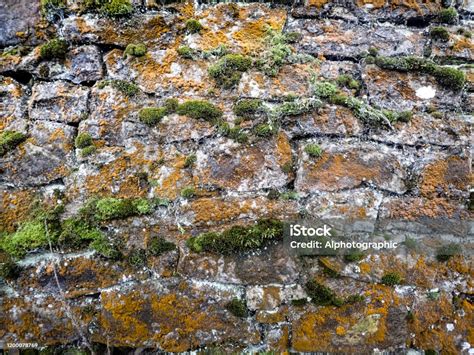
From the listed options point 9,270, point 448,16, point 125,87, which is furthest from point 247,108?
point 9,270

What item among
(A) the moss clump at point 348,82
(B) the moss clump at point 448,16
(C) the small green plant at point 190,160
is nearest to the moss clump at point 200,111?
(C) the small green plant at point 190,160

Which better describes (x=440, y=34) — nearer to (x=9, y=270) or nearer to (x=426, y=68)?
(x=426, y=68)

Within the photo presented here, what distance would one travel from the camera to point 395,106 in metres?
2.43

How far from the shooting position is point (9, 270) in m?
2.19

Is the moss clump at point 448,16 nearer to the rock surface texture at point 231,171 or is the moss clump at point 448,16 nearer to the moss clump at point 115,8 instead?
the rock surface texture at point 231,171

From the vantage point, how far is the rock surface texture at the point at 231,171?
2.17 metres

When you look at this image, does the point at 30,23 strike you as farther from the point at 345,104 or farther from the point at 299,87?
the point at 345,104

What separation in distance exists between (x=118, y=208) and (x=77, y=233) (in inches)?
11.6

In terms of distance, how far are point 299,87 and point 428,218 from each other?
46.4 inches

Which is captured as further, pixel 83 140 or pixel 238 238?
pixel 83 140

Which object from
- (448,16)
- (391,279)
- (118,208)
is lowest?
(391,279)

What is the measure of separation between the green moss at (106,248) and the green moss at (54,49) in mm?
1303

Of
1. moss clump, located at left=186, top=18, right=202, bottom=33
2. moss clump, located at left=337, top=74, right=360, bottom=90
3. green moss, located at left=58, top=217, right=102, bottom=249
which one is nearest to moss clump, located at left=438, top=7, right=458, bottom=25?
moss clump, located at left=337, top=74, right=360, bottom=90

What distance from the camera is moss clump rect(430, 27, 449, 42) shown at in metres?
2.52
